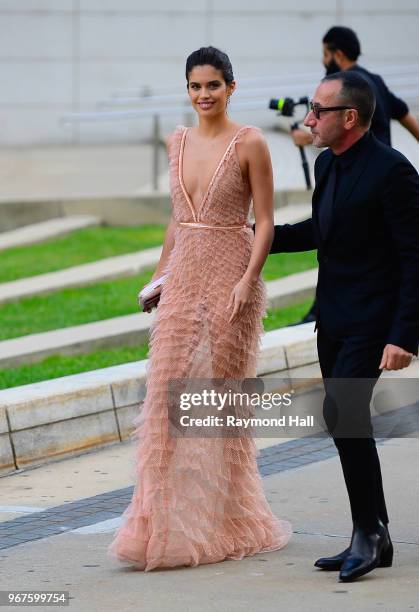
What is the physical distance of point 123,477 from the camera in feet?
22.6

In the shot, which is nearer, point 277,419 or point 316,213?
point 316,213

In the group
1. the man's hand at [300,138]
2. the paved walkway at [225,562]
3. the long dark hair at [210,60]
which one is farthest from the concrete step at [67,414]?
the long dark hair at [210,60]

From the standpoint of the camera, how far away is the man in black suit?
4.91 metres

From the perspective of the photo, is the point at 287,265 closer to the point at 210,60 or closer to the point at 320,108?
the point at 210,60

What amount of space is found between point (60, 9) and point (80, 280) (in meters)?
10.7

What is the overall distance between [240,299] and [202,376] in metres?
0.34

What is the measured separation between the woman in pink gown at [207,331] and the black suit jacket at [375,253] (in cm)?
38

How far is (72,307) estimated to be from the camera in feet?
36.4

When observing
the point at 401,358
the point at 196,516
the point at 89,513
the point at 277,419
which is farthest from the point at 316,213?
the point at 277,419

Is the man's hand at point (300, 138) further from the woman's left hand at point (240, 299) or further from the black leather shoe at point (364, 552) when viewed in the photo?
the black leather shoe at point (364, 552)

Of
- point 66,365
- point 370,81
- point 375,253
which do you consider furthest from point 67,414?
point 370,81

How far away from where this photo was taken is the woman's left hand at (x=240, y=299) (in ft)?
17.4

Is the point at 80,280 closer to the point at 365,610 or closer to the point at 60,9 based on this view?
the point at 365,610

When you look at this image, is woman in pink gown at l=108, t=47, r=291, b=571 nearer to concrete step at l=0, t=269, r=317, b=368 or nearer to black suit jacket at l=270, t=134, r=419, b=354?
black suit jacket at l=270, t=134, r=419, b=354
